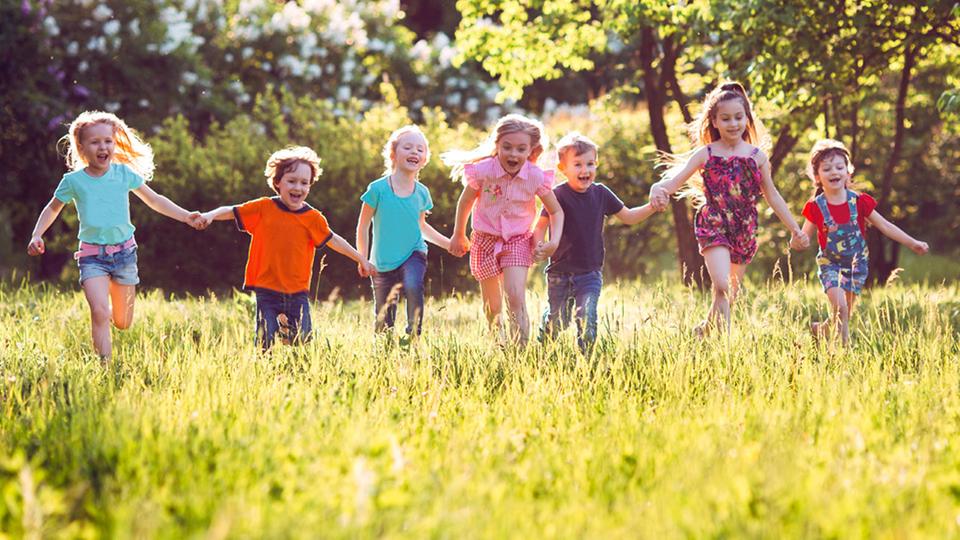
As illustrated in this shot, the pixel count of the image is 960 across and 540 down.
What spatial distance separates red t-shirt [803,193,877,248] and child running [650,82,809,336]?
1.77 feet

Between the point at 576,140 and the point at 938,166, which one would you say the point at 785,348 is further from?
the point at 938,166

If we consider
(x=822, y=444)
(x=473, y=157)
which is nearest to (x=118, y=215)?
(x=473, y=157)

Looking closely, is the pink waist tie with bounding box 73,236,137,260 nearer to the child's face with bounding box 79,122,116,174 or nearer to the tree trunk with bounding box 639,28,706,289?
the child's face with bounding box 79,122,116,174

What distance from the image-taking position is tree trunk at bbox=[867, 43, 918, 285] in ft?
33.8

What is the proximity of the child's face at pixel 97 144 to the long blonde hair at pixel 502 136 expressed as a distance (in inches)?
76.8

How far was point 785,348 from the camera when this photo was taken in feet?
18.3

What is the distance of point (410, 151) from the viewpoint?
21.2 feet

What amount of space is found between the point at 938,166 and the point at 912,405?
12.8 m

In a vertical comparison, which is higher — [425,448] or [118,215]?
[118,215]

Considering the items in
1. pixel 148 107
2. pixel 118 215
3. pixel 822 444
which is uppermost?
pixel 148 107

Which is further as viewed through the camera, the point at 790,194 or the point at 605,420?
→ the point at 790,194

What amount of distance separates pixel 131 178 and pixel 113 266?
20.9 inches

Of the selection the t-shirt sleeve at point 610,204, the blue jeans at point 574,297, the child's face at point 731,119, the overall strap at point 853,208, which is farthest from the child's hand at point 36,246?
the overall strap at point 853,208

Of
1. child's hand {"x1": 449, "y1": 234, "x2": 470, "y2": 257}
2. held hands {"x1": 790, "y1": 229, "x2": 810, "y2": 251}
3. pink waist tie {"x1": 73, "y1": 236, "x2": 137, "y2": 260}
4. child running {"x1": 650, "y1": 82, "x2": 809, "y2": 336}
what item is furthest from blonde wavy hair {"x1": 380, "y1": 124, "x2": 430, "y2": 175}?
held hands {"x1": 790, "y1": 229, "x2": 810, "y2": 251}
